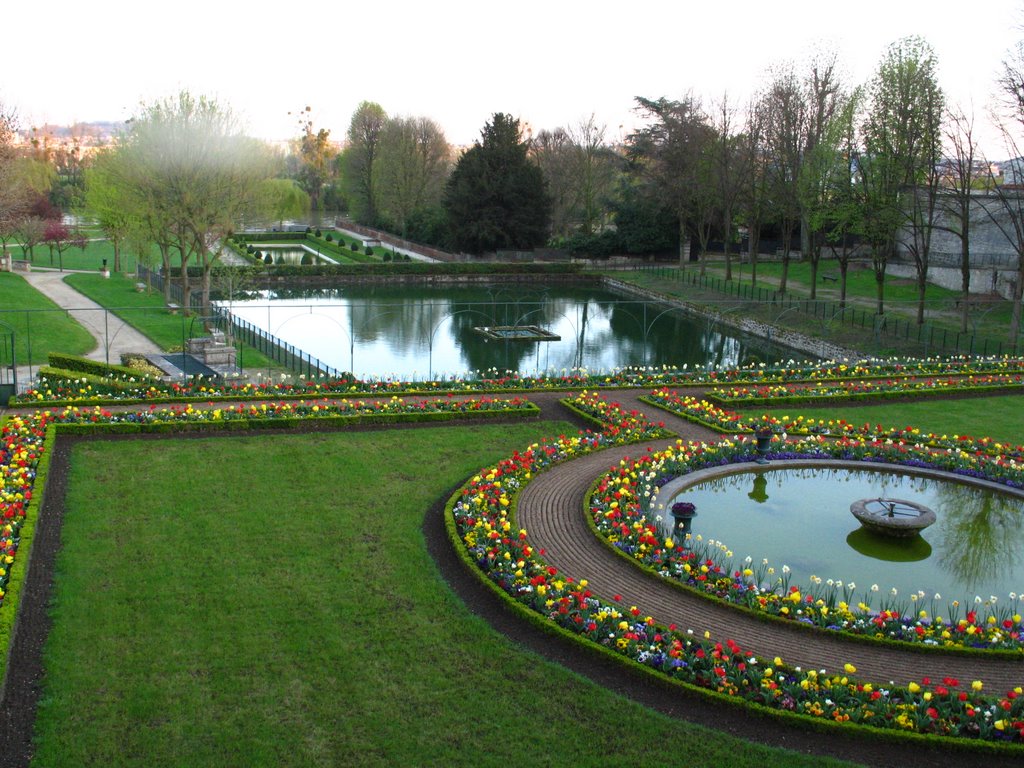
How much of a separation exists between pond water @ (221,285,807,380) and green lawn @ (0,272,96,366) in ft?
17.6

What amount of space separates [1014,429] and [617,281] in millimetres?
40294

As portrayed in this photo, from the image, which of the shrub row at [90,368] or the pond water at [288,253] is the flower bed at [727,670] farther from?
the pond water at [288,253]

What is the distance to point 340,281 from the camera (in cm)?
6069

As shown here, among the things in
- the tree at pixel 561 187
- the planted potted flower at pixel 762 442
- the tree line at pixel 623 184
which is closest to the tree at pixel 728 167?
the tree line at pixel 623 184

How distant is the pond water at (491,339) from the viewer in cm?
3584

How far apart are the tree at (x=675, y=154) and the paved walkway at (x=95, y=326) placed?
35.5m

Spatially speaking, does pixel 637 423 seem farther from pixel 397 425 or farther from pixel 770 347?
pixel 770 347

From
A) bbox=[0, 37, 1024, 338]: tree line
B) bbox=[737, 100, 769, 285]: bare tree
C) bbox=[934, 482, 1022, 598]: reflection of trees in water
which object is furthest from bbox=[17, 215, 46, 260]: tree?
bbox=[934, 482, 1022, 598]: reflection of trees in water

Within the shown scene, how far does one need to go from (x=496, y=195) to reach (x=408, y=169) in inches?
594

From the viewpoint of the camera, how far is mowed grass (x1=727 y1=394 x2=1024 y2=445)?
75.5 feet

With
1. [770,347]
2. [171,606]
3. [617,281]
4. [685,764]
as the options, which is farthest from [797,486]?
[617,281]

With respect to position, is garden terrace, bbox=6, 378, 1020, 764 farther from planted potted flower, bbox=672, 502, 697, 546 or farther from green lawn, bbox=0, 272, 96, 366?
green lawn, bbox=0, 272, 96, 366

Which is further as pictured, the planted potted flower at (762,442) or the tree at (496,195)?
the tree at (496,195)

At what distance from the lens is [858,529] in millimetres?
16547
